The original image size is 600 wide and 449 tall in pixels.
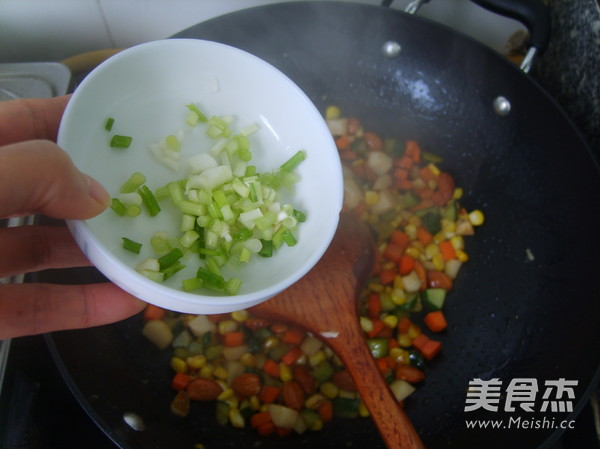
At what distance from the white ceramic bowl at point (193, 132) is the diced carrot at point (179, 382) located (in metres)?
0.44

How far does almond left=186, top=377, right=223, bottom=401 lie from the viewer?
1.17m

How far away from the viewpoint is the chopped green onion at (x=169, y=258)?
78 centimetres

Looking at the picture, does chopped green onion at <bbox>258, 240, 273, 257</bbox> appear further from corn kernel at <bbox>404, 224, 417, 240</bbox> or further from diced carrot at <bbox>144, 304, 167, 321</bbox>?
corn kernel at <bbox>404, 224, 417, 240</bbox>

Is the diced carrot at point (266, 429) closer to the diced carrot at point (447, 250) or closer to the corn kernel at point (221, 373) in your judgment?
the corn kernel at point (221, 373)

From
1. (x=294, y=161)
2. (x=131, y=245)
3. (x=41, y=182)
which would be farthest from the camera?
(x=294, y=161)

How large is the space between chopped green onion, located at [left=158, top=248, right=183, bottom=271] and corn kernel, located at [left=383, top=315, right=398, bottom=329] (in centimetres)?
66

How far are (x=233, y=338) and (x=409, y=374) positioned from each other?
1.39 ft

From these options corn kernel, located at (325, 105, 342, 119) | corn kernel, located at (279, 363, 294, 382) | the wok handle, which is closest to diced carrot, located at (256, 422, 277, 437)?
corn kernel, located at (279, 363, 294, 382)

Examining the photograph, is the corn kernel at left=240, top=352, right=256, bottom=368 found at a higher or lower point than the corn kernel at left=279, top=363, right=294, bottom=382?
lower

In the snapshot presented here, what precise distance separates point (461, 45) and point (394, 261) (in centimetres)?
57

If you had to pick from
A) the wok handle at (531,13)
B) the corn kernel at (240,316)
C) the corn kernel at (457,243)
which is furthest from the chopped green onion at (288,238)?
the wok handle at (531,13)

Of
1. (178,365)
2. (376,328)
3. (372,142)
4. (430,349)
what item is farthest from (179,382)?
(372,142)

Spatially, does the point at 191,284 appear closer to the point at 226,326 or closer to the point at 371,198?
the point at 226,326

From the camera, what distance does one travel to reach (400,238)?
137cm
